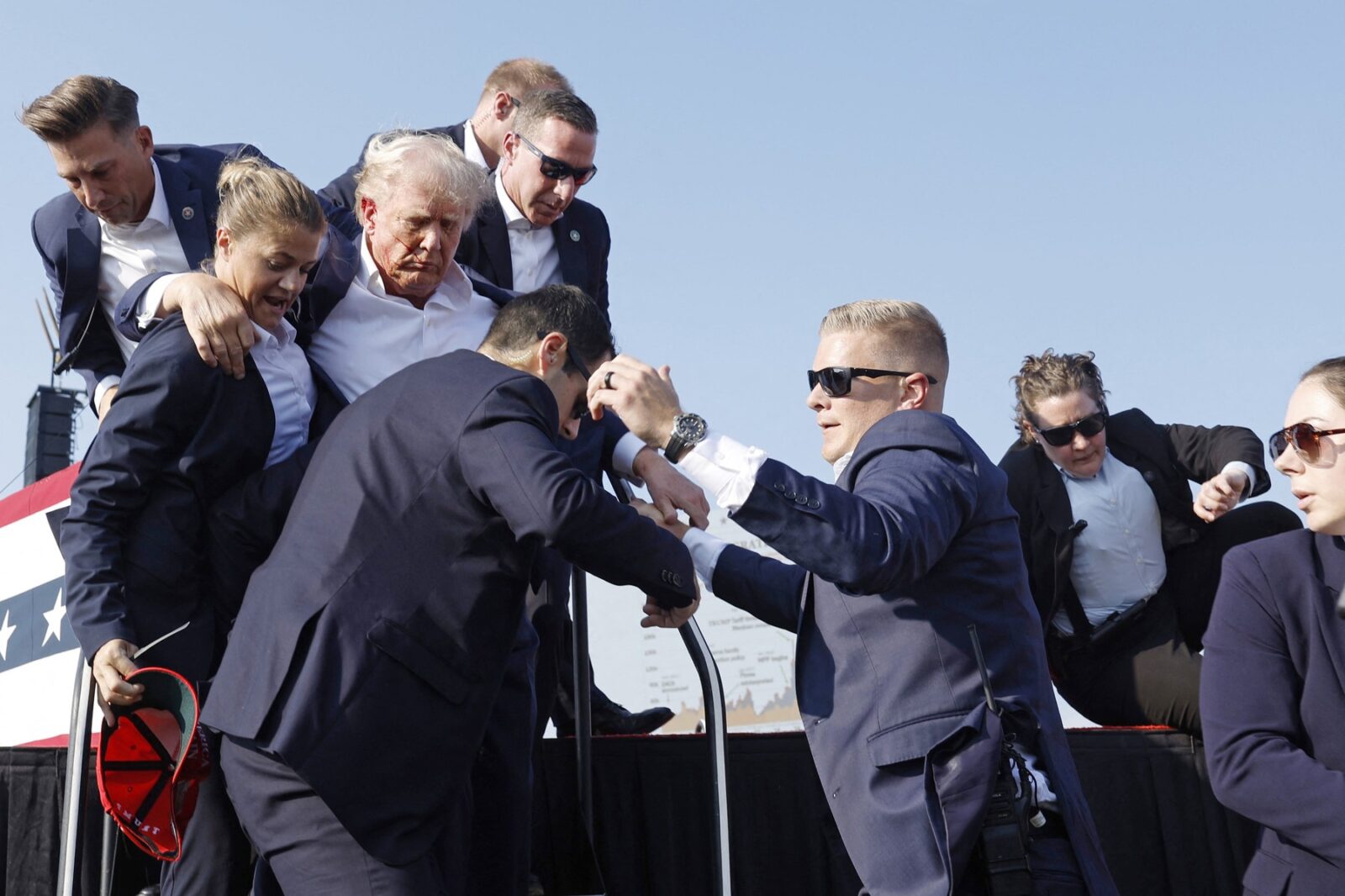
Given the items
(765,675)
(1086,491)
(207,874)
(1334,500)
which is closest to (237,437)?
(207,874)

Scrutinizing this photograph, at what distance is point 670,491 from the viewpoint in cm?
321

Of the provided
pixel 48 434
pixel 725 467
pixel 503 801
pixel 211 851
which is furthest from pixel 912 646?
pixel 48 434

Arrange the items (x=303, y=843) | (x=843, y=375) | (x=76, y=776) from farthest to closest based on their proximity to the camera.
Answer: (x=843, y=375)
(x=76, y=776)
(x=303, y=843)

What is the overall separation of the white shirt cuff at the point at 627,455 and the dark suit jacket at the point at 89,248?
3.74 ft

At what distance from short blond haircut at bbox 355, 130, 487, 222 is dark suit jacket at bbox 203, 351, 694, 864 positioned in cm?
84

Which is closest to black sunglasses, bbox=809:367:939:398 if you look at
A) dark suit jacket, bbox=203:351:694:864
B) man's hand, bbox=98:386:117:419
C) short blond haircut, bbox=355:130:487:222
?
dark suit jacket, bbox=203:351:694:864

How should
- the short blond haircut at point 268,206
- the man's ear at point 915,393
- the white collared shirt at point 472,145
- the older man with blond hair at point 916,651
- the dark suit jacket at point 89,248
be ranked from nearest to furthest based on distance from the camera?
the older man with blond hair at point 916,651
the short blond haircut at point 268,206
the man's ear at point 915,393
the dark suit jacket at point 89,248
the white collared shirt at point 472,145

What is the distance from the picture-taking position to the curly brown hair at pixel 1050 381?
452 centimetres

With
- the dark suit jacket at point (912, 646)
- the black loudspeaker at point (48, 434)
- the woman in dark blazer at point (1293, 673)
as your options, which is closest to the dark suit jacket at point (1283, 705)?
the woman in dark blazer at point (1293, 673)

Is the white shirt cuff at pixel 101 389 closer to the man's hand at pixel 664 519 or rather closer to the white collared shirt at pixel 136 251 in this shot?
the white collared shirt at pixel 136 251

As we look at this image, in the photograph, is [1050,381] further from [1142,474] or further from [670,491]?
[670,491]

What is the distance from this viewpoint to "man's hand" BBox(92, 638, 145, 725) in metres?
2.38

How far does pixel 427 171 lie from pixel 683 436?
1.02m

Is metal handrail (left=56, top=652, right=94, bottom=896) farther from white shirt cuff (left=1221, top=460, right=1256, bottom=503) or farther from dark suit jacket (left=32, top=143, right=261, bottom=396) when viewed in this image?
white shirt cuff (left=1221, top=460, right=1256, bottom=503)
